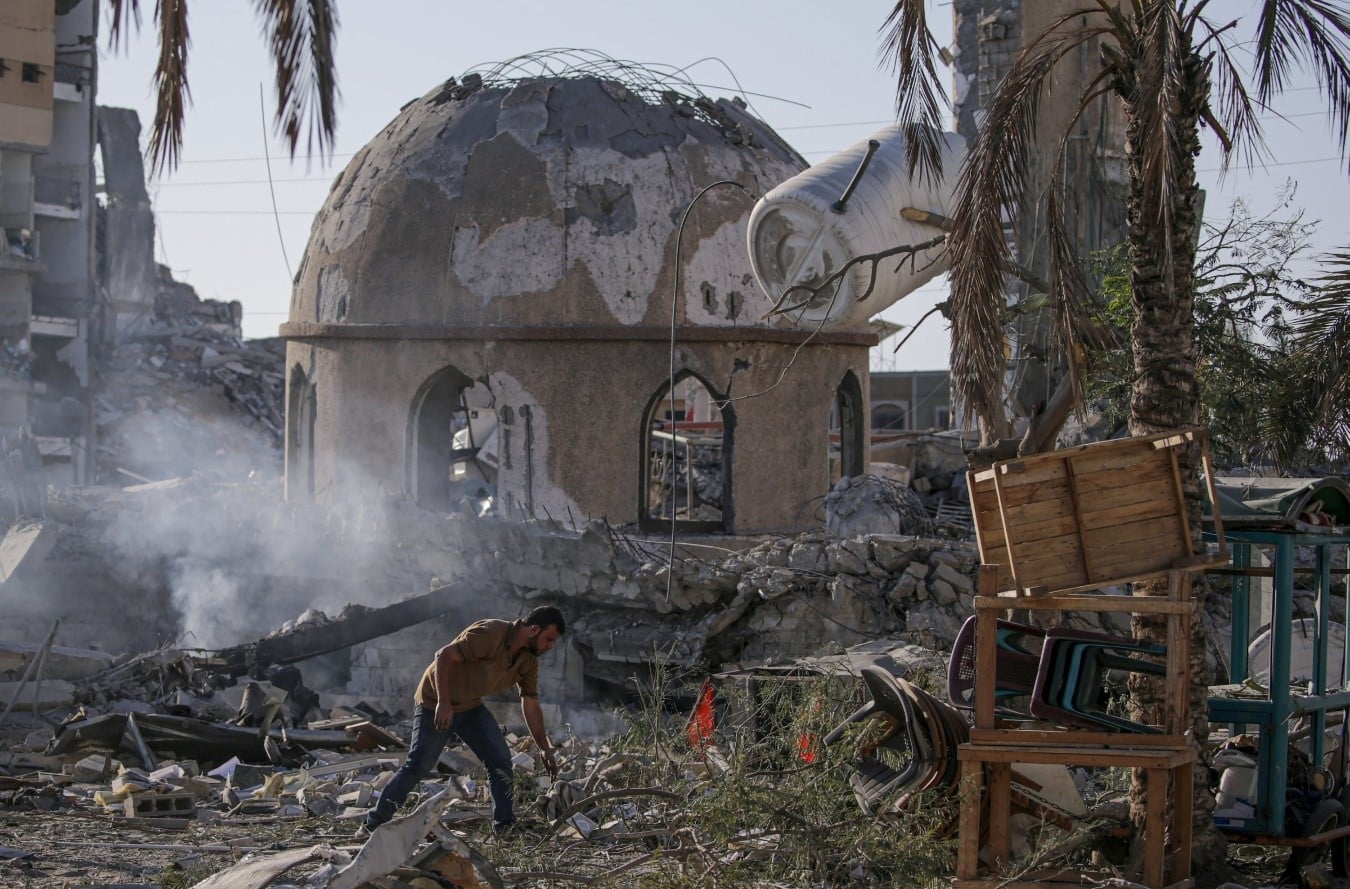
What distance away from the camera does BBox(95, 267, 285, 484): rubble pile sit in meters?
36.2

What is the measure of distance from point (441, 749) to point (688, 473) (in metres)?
10.5

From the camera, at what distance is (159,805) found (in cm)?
882

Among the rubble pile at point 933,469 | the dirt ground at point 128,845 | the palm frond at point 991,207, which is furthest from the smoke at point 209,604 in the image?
the palm frond at point 991,207

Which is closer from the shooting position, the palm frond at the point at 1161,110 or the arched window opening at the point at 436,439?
the palm frond at the point at 1161,110

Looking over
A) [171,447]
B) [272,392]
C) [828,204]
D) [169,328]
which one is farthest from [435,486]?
[169,328]

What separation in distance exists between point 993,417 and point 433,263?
8875 millimetres

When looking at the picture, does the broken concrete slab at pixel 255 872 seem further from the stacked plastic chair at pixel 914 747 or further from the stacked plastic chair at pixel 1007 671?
the stacked plastic chair at pixel 1007 671

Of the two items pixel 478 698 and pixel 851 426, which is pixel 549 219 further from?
pixel 478 698

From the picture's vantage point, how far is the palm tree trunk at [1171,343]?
7418mm

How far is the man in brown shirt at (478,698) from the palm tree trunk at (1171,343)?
9.74 feet

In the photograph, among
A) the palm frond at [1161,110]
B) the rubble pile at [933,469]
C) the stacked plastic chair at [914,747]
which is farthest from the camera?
the rubble pile at [933,469]

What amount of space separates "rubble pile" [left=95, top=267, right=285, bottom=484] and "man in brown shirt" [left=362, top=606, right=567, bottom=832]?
83.3ft

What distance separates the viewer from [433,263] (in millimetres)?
16656

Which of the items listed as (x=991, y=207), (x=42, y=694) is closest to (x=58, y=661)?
(x=42, y=694)
